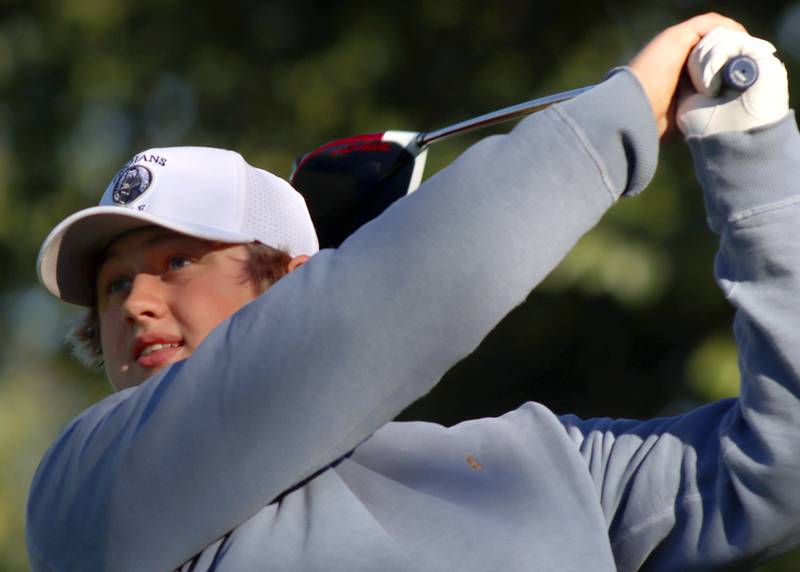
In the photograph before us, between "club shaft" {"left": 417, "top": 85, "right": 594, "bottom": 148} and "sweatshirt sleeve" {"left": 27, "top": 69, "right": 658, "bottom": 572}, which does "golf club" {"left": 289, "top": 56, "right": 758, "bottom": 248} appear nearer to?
"club shaft" {"left": 417, "top": 85, "right": 594, "bottom": 148}

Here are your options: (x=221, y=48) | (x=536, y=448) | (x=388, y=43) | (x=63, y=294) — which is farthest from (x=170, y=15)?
(x=536, y=448)

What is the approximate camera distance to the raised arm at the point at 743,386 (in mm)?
1550

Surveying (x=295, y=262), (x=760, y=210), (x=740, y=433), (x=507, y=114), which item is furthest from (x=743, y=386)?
(x=295, y=262)

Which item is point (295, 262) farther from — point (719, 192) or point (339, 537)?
point (719, 192)

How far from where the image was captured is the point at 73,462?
62.9 inches

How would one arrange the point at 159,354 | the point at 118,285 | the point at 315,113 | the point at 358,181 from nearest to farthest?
1. the point at 159,354
2. the point at 118,285
3. the point at 358,181
4. the point at 315,113

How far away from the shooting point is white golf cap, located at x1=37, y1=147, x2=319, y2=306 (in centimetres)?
179

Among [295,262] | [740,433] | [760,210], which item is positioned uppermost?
[295,262]

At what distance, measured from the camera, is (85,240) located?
6.18 feet

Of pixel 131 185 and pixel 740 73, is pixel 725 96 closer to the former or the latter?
pixel 740 73

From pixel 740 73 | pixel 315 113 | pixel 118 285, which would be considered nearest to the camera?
pixel 740 73

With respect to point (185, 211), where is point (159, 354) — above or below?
below

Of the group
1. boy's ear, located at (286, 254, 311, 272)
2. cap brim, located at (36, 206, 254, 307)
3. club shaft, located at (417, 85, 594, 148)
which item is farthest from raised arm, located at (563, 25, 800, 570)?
cap brim, located at (36, 206, 254, 307)

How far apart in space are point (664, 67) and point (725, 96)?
0.07 meters
